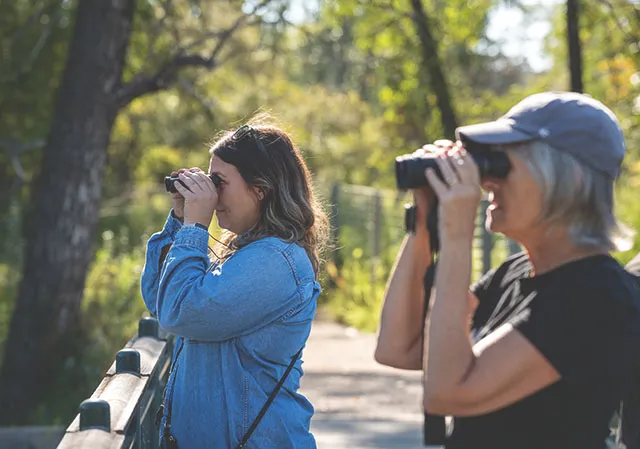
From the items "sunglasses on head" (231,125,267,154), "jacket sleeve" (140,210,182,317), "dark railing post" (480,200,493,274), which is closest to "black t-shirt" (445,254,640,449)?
"sunglasses on head" (231,125,267,154)

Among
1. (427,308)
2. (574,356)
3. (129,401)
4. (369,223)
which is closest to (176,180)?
(129,401)

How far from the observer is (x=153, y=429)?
3732 mm

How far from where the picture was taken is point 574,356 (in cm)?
233

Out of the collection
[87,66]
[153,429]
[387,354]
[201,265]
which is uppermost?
[87,66]

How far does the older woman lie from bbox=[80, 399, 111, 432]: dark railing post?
2.68ft

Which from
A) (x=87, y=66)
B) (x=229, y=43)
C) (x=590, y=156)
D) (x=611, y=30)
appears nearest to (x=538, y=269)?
(x=590, y=156)

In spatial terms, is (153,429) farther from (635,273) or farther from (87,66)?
(87,66)

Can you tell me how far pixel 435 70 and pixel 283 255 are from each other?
40.9ft

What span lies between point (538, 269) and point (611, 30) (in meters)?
12.3

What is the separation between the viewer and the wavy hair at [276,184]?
3256 mm

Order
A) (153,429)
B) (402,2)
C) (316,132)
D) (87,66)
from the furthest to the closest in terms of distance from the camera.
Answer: (316,132) < (402,2) < (87,66) < (153,429)

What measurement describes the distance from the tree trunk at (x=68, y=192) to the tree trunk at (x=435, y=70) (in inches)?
247

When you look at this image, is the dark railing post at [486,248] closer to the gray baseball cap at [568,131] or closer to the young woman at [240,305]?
the young woman at [240,305]

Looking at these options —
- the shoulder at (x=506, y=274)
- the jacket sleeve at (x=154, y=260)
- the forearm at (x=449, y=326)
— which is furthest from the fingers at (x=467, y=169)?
the jacket sleeve at (x=154, y=260)
